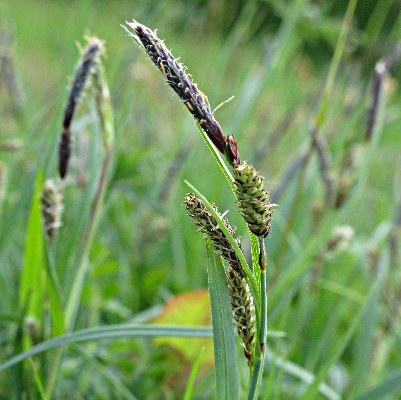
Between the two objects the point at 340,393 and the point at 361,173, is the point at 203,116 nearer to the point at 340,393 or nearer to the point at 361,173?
the point at 361,173

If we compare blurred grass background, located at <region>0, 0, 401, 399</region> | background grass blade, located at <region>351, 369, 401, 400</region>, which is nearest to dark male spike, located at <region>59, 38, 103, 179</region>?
blurred grass background, located at <region>0, 0, 401, 399</region>

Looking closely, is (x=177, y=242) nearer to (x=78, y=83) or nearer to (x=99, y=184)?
(x=99, y=184)

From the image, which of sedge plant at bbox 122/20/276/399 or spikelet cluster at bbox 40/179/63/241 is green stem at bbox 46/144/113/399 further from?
sedge plant at bbox 122/20/276/399

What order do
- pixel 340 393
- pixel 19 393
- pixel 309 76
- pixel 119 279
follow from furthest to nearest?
pixel 309 76
pixel 119 279
pixel 340 393
pixel 19 393

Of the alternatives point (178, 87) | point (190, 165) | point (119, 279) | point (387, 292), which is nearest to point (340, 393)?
point (387, 292)

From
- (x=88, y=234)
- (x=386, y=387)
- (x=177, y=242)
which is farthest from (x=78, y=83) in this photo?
(x=177, y=242)

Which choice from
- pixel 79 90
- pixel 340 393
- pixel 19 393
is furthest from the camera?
pixel 340 393
